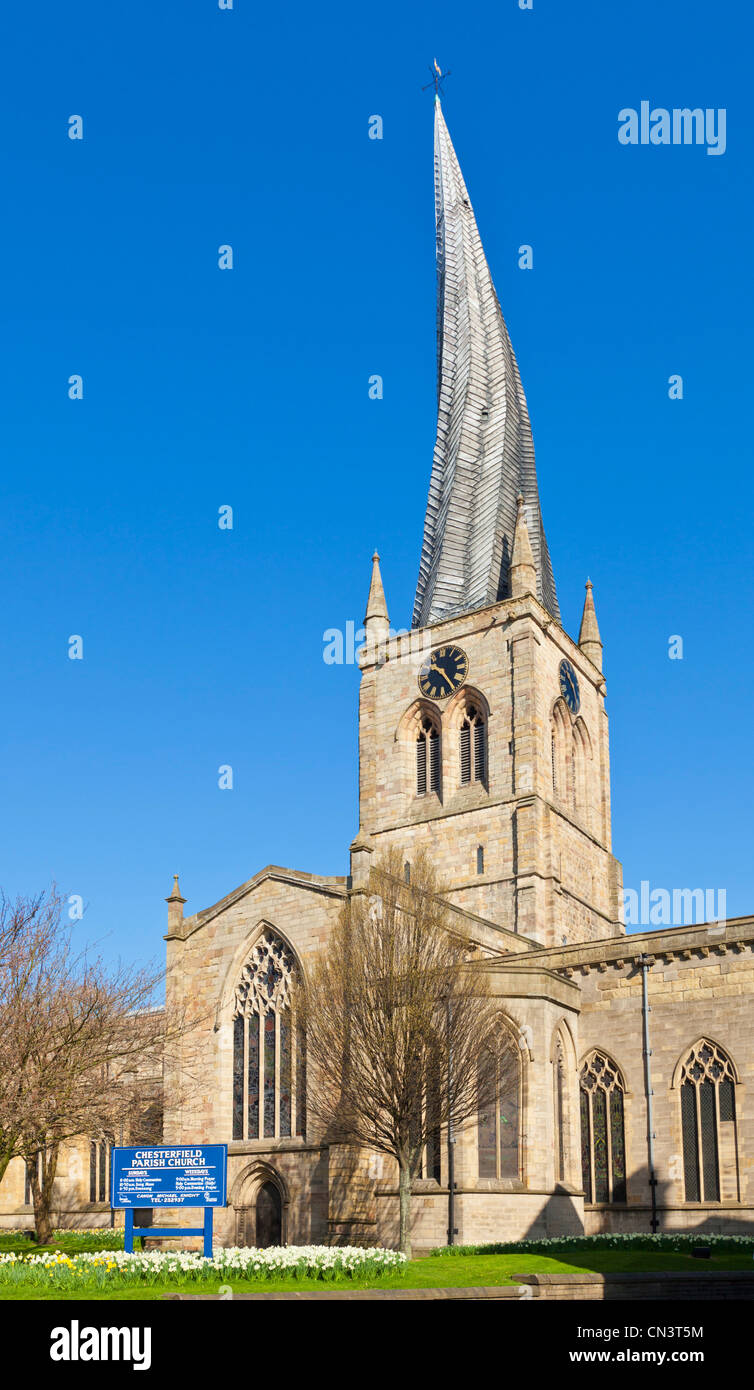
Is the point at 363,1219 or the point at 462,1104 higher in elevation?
the point at 462,1104

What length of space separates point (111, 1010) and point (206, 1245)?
47.2 ft

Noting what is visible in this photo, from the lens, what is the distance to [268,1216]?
1604 inches

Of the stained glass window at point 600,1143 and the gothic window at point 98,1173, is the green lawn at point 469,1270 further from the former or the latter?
the gothic window at point 98,1173

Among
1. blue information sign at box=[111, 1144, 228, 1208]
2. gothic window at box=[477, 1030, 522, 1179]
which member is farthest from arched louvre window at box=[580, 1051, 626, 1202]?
blue information sign at box=[111, 1144, 228, 1208]

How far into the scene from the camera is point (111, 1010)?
3872 cm

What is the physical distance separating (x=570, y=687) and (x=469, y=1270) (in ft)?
123

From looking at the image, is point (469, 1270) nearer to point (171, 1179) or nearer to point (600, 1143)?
point (171, 1179)

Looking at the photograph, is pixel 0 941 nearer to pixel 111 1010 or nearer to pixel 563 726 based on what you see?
pixel 111 1010

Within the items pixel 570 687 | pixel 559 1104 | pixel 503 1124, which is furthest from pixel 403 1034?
pixel 570 687

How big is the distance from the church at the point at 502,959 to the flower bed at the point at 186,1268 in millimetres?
9538

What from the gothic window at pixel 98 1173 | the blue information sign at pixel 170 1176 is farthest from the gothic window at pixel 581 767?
the blue information sign at pixel 170 1176

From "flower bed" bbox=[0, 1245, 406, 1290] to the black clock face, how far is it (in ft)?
116

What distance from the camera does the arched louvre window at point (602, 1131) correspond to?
36.2m
